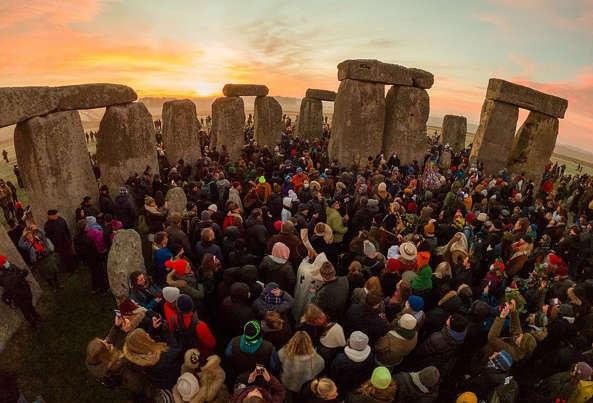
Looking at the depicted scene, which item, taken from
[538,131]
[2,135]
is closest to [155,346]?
[538,131]

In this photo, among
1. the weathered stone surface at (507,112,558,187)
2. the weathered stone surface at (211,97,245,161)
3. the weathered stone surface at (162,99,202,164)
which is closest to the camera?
the weathered stone surface at (162,99,202,164)

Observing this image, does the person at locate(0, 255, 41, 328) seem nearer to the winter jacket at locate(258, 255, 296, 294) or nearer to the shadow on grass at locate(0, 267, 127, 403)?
the shadow on grass at locate(0, 267, 127, 403)

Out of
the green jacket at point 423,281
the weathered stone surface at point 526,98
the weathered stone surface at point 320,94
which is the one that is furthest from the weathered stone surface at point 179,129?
the weathered stone surface at point 526,98

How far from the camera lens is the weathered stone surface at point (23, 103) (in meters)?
7.94

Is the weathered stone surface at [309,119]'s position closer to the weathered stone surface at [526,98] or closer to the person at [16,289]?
the weathered stone surface at [526,98]

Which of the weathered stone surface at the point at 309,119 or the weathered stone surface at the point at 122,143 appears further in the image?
the weathered stone surface at the point at 309,119

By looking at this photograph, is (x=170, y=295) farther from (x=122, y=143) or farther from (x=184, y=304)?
(x=122, y=143)

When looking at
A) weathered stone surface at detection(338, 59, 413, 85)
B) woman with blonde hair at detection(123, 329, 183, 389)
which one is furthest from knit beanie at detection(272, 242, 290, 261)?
weathered stone surface at detection(338, 59, 413, 85)

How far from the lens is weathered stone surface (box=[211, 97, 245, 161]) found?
18578mm

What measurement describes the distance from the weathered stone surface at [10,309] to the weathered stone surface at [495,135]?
18.8 m

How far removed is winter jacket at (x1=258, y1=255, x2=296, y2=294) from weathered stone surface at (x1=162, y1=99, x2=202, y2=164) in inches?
460

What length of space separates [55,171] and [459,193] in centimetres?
1250

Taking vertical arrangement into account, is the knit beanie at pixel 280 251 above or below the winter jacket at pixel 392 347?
above

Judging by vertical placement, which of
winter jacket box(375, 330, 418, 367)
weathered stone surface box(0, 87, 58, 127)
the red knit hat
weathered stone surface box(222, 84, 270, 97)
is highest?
weathered stone surface box(222, 84, 270, 97)
